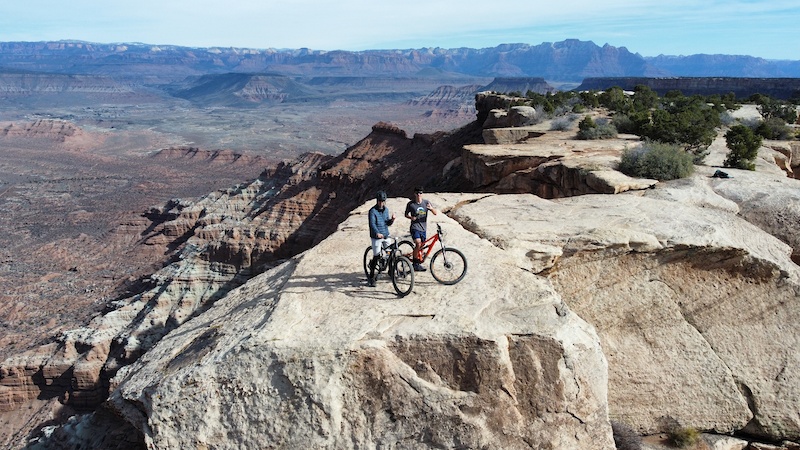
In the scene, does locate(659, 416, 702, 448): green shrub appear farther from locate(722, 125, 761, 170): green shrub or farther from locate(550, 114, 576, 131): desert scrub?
locate(550, 114, 576, 131): desert scrub

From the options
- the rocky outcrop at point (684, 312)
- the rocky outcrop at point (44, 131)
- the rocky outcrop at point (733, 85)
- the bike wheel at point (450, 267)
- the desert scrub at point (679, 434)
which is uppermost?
the rocky outcrop at point (733, 85)

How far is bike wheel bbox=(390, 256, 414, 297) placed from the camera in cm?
829

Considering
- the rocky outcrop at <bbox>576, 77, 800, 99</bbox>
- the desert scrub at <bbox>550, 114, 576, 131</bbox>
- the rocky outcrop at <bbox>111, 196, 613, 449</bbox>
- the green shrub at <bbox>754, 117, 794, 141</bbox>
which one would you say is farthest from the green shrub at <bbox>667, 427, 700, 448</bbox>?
the rocky outcrop at <bbox>576, 77, 800, 99</bbox>

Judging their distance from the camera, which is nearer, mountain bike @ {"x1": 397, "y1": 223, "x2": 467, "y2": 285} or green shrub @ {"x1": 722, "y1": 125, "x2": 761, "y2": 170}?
mountain bike @ {"x1": 397, "y1": 223, "x2": 467, "y2": 285}

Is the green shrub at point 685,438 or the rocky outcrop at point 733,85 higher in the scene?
the rocky outcrop at point 733,85

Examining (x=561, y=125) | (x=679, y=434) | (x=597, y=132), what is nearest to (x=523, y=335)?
(x=679, y=434)

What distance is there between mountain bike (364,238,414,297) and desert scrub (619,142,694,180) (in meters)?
9.55

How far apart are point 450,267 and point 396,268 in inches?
33.1

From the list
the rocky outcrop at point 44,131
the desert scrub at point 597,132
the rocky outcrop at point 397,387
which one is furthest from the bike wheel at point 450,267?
the rocky outcrop at point 44,131

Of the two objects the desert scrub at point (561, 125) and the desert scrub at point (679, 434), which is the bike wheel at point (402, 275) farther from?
the desert scrub at point (561, 125)

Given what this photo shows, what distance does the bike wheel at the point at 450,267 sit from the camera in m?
8.59

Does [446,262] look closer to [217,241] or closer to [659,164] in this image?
[659,164]

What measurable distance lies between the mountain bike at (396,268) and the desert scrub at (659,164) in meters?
9.55

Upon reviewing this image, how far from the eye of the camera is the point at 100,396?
24578 millimetres
